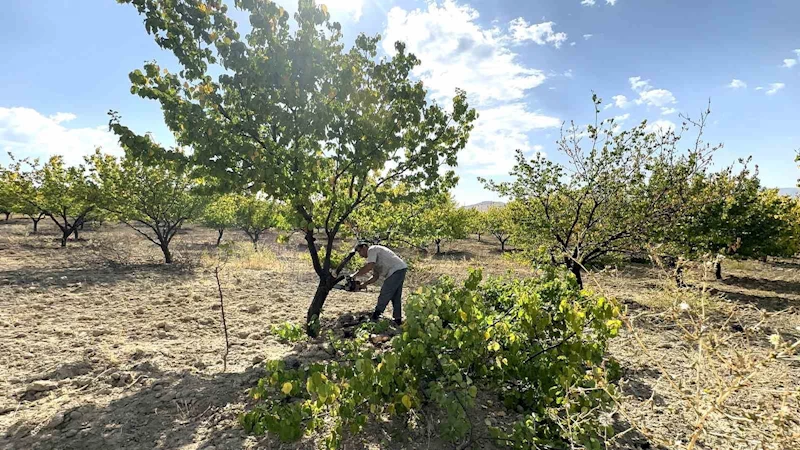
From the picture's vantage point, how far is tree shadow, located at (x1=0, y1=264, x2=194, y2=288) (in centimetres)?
937

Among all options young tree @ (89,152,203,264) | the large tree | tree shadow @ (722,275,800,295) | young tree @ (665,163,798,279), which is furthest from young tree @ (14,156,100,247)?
tree shadow @ (722,275,800,295)

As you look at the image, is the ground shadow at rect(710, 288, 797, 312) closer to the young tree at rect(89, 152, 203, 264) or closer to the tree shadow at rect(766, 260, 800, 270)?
the tree shadow at rect(766, 260, 800, 270)

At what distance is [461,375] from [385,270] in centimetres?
358

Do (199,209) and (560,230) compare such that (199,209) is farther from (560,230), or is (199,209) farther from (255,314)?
(560,230)

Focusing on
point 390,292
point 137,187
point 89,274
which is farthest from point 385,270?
point 137,187

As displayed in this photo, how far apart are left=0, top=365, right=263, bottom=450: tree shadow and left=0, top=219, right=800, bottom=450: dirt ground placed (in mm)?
12

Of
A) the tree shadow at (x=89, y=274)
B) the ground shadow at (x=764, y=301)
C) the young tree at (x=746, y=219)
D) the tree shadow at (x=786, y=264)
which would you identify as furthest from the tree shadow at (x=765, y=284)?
the tree shadow at (x=89, y=274)

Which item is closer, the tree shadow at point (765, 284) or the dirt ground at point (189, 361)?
the dirt ground at point (189, 361)

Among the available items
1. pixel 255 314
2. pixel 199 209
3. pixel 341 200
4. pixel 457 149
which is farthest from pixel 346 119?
pixel 199 209

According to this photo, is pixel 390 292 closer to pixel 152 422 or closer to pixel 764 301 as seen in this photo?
pixel 152 422

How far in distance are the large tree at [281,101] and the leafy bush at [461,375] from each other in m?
2.06

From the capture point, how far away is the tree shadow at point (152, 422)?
3303 millimetres

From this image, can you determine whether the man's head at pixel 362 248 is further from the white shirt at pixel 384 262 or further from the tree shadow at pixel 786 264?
the tree shadow at pixel 786 264

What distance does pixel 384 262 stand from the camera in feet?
21.2
